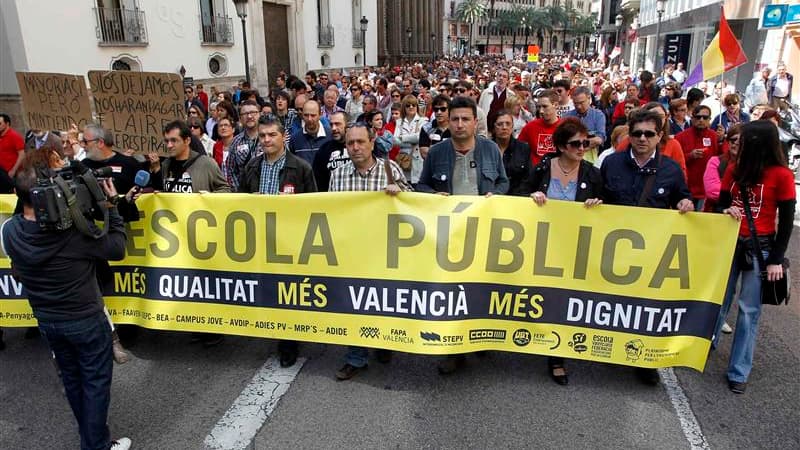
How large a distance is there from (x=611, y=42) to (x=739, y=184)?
9096cm

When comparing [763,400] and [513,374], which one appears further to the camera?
[513,374]

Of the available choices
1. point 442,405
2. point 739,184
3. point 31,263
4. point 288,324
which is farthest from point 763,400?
point 31,263

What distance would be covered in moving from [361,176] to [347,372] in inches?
57.7

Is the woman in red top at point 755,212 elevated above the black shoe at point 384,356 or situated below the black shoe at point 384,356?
above

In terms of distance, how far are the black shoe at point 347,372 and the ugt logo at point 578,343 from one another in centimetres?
155

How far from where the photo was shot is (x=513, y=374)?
4.23 m

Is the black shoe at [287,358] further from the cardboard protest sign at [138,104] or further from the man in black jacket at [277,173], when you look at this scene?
the cardboard protest sign at [138,104]

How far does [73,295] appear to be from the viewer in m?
2.97

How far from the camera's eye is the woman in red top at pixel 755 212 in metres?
3.71

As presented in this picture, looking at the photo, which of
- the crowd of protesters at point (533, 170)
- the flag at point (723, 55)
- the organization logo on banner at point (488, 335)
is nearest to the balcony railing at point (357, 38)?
the flag at point (723, 55)

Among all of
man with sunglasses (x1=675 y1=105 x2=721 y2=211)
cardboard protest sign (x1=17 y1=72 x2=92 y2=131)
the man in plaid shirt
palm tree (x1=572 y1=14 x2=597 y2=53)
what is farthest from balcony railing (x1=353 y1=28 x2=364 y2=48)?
palm tree (x1=572 y1=14 x2=597 y2=53)

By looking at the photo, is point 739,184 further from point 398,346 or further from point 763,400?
point 398,346

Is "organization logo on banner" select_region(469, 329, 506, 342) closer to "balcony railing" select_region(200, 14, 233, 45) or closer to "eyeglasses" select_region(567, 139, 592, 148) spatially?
"eyeglasses" select_region(567, 139, 592, 148)

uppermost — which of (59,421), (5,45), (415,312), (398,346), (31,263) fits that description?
(5,45)
